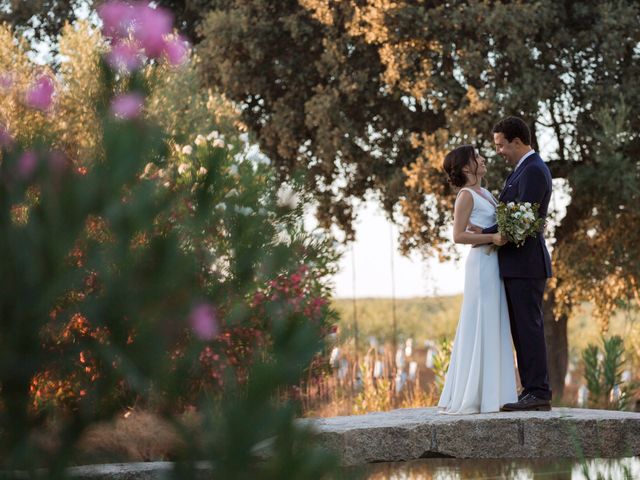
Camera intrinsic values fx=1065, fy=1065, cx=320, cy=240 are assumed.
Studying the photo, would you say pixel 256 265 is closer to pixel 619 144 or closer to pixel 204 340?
pixel 204 340

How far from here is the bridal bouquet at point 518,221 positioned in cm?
662

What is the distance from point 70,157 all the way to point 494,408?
576 cm

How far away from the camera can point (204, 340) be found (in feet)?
4.51

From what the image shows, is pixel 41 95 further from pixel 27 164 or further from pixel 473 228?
pixel 473 228

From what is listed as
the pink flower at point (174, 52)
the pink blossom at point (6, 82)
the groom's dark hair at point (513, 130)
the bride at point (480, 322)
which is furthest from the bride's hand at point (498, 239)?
the pink blossom at point (6, 82)

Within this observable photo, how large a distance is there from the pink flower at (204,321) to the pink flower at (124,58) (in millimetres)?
405

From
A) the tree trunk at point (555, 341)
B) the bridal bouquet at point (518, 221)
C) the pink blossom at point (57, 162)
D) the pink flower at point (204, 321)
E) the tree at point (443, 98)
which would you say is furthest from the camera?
the tree trunk at point (555, 341)

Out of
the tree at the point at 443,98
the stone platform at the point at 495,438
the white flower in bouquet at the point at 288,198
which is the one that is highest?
the tree at the point at 443,98

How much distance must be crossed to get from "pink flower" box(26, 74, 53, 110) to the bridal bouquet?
4966 mm

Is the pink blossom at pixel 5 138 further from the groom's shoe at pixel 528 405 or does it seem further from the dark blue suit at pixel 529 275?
the groom's shoe at pixel 528 405

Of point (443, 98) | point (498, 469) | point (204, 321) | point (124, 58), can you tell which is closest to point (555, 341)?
point (443, 98)

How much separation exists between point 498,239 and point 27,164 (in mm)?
5497

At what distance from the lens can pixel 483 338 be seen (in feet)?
23.2

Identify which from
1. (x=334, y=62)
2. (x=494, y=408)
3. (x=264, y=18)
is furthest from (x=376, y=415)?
(x=264, y=18)
